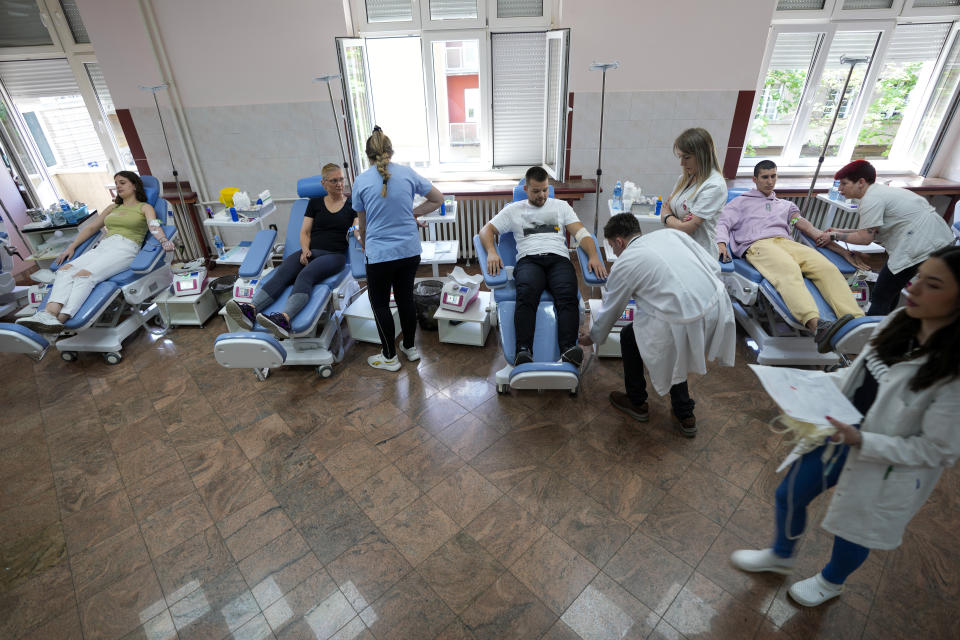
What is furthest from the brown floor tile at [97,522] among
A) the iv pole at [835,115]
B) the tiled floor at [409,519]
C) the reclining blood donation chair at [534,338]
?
the iv pole at [835,115]

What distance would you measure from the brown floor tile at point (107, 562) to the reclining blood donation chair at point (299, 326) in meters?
0.94

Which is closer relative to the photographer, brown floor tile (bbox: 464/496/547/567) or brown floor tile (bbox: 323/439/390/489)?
brown floor tile (bbox: 464/496/547/567)

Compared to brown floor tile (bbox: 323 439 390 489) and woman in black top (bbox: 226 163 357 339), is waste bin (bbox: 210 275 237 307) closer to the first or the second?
woman in black top (bbox: 226 163 357 339)

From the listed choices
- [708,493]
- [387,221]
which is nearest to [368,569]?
[708,493]

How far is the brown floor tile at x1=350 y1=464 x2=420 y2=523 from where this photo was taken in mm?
2256

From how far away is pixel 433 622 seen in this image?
180 centimetres

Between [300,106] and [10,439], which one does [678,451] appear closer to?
[10,439]

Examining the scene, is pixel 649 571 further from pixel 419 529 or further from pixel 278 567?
pixel 278 567

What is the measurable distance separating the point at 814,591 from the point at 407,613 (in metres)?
1.54

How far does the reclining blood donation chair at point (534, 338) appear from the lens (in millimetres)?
2502

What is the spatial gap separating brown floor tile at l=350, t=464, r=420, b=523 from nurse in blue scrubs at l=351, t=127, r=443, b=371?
3.38 ft

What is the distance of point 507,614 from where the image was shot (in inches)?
71.7

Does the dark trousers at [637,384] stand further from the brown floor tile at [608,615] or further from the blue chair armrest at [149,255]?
the blue chair armrest at [149,255]

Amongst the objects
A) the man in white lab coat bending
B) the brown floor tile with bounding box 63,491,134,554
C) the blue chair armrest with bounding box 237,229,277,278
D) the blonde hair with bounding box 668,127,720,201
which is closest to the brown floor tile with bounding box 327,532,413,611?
the brown floor tile with bounding box 63,491,134,554
